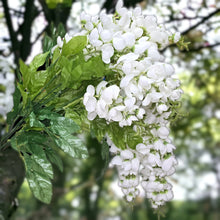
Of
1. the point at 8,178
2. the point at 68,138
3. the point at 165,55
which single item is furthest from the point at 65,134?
the point at 165,55

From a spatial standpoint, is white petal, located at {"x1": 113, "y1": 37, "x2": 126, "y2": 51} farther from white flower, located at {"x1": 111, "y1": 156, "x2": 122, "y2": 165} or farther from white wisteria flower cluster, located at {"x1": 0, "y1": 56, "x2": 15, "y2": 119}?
white wisteria flower cluster, located at {"x1": 0, "y1": 56, "x2": 15, "y2": 119}

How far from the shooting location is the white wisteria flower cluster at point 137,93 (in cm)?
61

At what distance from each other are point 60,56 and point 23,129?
170 millimetres

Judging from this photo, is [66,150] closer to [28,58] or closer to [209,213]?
[28,58]

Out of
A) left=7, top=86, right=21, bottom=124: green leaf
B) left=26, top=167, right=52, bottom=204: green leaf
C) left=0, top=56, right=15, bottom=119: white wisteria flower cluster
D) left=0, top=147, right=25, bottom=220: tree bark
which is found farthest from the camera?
left=0, top=56, right=15, bottom=119: white wisteria flower cluster

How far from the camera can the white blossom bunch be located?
609 mm

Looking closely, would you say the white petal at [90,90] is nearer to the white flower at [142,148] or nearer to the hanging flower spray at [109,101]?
the hanging flower spray at [109,101]

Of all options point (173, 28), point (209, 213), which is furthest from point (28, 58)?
point (209, 213)

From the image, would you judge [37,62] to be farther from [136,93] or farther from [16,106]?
[136,93]

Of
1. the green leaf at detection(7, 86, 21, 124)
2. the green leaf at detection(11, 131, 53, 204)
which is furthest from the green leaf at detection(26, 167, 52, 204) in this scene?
the green leaf at detection(7, 86, 21, 124)

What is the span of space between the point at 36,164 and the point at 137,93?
239 millimetres

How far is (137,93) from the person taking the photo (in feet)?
1.99

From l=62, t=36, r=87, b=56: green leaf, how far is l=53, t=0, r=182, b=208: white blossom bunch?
2cm

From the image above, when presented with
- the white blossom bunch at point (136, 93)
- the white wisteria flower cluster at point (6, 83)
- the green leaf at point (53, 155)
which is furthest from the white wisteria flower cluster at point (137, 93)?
the white wisteria flower cluster at point (6, 83)
